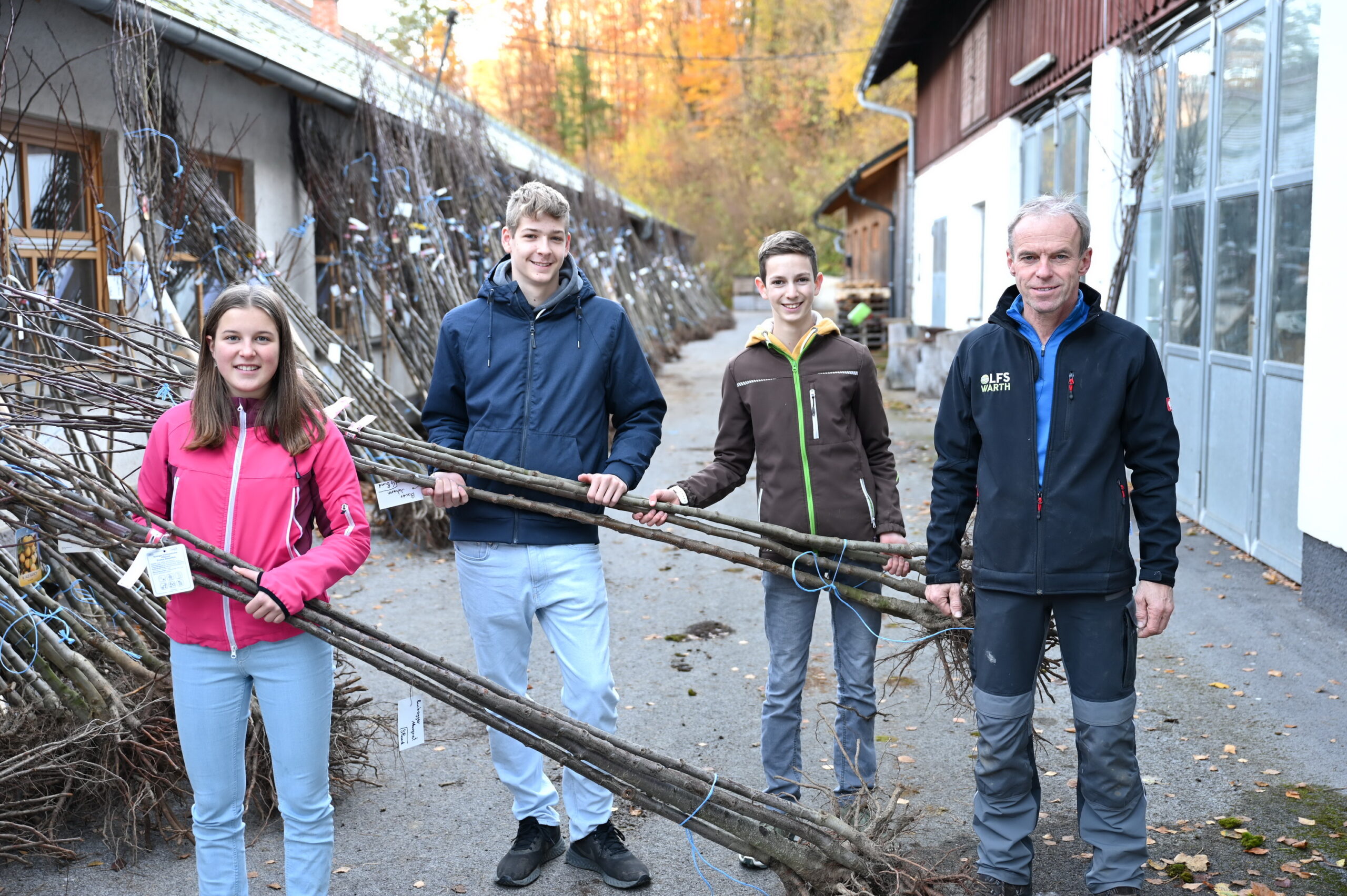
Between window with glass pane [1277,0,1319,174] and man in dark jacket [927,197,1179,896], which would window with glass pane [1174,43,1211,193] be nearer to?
window with glass pane [1277,0,1319,174]

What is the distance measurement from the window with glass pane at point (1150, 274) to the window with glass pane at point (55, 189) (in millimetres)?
6962

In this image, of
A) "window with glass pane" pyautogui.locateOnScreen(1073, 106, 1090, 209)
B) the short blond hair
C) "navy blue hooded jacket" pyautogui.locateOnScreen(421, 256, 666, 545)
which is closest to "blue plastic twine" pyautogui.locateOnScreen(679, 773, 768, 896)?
"navy blue hooded jacket" pyautogui.locateOnScreen(421, 256, 666, 545)

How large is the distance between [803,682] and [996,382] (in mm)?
1047

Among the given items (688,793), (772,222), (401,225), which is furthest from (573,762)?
(772,222)

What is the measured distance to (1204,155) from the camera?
23.7 ft

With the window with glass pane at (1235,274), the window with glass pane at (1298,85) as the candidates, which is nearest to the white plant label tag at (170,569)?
the window with glass pane at (1298,85)

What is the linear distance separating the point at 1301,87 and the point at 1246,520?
90.5 inches

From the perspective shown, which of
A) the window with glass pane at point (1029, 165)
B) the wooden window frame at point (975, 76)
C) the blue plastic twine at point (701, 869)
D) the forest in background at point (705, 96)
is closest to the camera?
the blue plastic twine at point (701, 869)

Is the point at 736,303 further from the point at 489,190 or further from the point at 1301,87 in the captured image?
the point at 1301,87

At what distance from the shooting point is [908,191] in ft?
76.3

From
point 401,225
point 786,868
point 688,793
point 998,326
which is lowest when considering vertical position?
point 786,868

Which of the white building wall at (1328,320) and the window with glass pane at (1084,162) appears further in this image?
the window with glass pane at (1084,162)

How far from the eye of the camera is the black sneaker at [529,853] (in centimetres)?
308

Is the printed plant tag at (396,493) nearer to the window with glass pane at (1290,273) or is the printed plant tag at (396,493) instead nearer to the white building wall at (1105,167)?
the window with glass pane at (1290,273)
